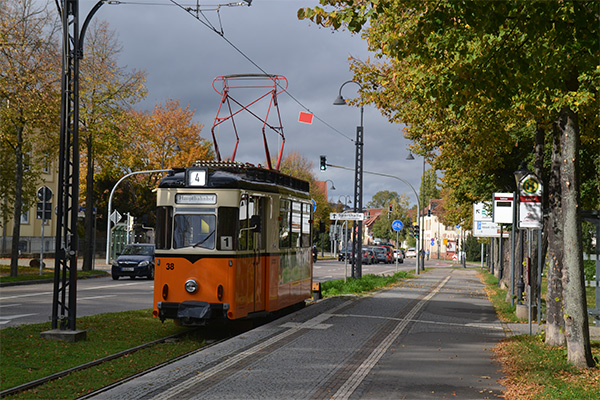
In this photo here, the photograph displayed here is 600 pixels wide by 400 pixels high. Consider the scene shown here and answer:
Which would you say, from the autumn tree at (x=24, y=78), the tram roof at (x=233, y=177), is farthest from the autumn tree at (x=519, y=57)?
the autumn tree at (x=24, y=78)

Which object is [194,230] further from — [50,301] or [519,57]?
[50,301]

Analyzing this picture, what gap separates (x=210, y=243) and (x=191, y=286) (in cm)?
84

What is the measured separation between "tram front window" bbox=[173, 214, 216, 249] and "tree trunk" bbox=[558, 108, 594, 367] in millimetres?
6157

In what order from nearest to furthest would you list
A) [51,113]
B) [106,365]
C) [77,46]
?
[106,365] < [77,46] < [51,113]

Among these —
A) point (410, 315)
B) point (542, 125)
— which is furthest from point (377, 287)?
point (542, 125)

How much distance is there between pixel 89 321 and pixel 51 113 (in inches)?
→ 617

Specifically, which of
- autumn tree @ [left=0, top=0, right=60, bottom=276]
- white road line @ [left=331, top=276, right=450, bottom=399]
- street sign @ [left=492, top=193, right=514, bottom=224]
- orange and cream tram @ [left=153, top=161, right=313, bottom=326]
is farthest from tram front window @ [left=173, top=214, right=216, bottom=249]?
autumn tree @ [left=0, top=0, right=60, bottom=276]

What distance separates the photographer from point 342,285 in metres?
26.5

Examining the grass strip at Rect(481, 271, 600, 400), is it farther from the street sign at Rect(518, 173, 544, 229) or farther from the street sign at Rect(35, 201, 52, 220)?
the street sign at Rect(35, 201, 52, 220)

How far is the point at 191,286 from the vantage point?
13.4 meters

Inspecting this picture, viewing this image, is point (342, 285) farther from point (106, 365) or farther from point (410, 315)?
point (106, 365)

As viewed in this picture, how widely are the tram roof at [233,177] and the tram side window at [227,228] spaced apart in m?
Answer: 0.47

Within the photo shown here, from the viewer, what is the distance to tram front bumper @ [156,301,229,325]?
43.4ft

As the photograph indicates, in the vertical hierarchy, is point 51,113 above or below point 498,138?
above
